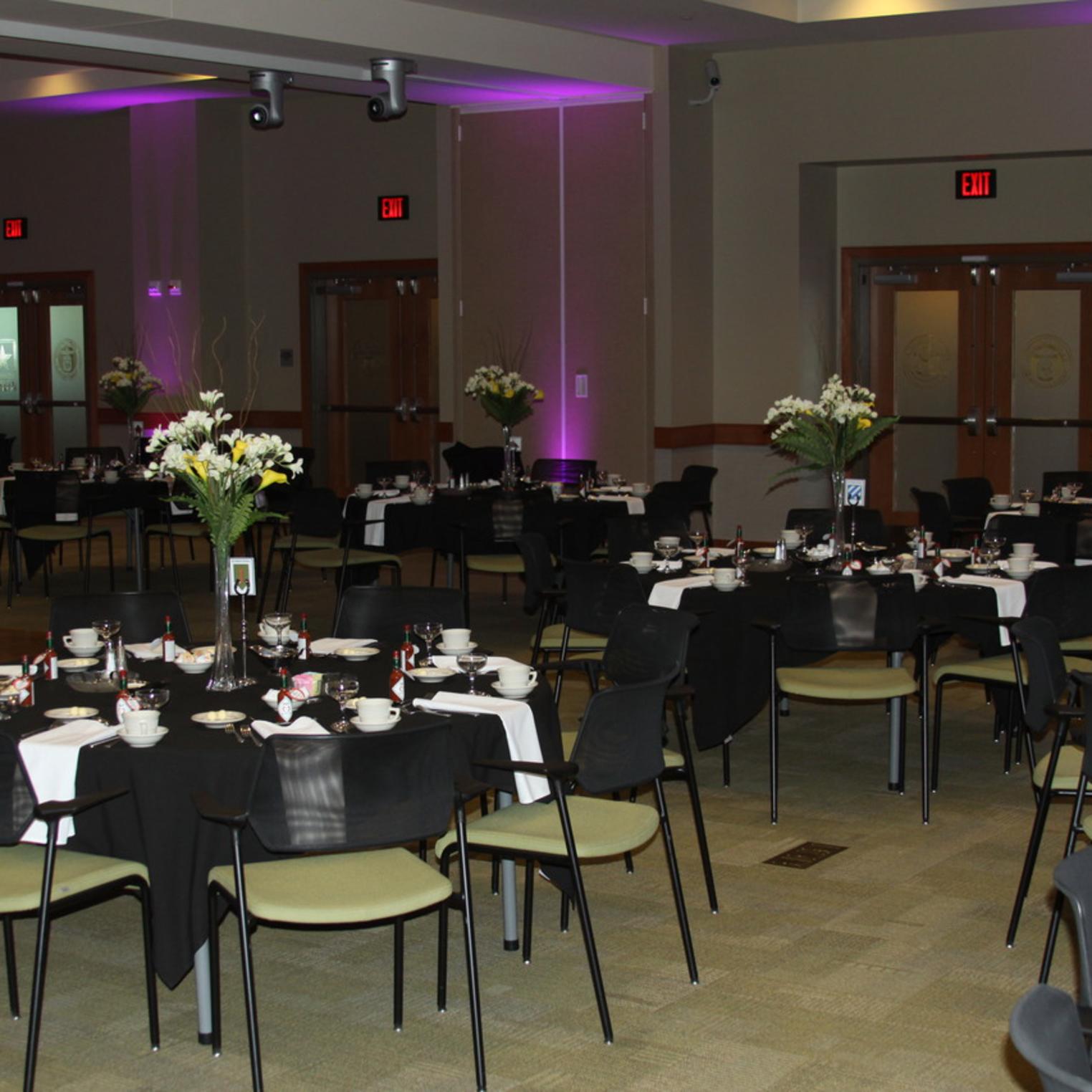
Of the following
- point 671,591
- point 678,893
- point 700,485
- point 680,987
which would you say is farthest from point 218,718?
point 700,485

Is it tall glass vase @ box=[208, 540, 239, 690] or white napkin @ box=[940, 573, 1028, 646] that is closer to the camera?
tall glass vase @ box=[208, 540, 239, 690]

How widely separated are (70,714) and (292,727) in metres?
0.65

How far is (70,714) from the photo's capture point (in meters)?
4.42

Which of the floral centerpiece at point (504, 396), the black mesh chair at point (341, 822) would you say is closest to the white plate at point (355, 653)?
the black mesh chair at point (341, 822)

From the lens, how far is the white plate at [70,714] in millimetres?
4395

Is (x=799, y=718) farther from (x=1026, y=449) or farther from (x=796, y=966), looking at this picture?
(x=1026, y=449)

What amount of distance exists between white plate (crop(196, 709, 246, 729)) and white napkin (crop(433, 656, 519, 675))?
72 cm

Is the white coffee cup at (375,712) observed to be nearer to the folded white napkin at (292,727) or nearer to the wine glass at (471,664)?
the folded white napkin at (292,727)

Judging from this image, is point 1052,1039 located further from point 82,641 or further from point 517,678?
point 82,641

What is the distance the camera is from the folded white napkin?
4.18m

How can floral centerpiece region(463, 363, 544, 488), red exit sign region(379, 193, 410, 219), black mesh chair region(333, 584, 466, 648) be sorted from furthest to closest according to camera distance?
red exit sign region(379, 193, 410, 219), floral centerpiece region(463, 363, 544, 488), black mesh chair region(333, 584, 466, 648)

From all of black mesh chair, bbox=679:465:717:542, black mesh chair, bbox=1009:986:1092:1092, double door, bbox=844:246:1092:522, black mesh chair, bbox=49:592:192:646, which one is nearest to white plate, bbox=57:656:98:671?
black mesh chair, bbox=49:592:192:646

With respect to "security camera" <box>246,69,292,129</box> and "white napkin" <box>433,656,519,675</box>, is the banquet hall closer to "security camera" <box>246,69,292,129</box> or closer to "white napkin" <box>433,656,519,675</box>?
"security camera" <box>246,69,292,129</box>

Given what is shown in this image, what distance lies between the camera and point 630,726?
4.28 m
